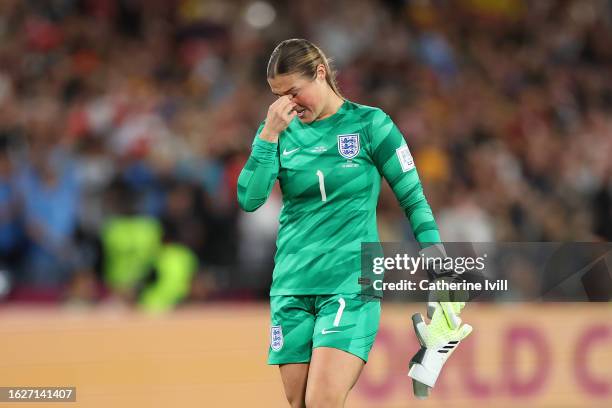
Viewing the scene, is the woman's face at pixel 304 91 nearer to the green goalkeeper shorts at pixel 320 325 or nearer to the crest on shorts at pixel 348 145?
the crest on shorts at pixel 348 145

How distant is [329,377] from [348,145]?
984 mm

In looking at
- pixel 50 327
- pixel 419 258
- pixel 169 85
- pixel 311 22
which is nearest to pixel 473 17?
pixel 311 22

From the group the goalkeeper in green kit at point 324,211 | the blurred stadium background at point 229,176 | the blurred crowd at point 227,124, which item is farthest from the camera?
the blurred crowd at point 227,124

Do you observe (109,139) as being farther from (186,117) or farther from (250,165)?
(250,165)

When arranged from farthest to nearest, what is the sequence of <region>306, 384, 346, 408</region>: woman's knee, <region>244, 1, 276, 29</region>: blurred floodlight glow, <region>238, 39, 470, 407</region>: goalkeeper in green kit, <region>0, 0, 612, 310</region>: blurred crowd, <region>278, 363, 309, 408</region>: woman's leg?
<region>244, 1, 276, 29</region>: blurred floodlight glow
<region>0, 0, 612, 310</region>: blurred crowd
<region>278, 363, 309, 408</region>: woman's leg
<region>238, 39, 470, 407</region>: goalkeeper in green kit
<region>306, 384, 346, 408</region>: woman's knee

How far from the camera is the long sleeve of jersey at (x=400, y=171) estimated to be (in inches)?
185

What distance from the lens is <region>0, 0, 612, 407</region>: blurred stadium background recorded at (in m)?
7.25

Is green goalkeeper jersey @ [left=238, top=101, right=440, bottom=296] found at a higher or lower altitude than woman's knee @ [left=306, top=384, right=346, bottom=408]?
higher

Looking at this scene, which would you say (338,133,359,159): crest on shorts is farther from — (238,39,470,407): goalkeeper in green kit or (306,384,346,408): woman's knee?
(306,384,346,408): woman's knee

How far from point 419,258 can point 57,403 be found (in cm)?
282

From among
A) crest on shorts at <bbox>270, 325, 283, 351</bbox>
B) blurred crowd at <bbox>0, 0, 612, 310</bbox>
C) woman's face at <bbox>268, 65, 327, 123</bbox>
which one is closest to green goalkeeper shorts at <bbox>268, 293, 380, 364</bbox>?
crest on shorts at <bbox>270, 325, 283, 351</bbox>

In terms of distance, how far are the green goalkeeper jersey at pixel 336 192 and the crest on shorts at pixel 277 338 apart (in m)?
0.17

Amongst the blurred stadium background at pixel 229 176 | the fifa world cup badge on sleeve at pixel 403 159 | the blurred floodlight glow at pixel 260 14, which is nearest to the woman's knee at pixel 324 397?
the fifa world cup badge on sleeve at pixel 403 159

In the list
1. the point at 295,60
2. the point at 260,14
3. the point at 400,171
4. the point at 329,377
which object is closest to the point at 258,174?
the point at 295,60
